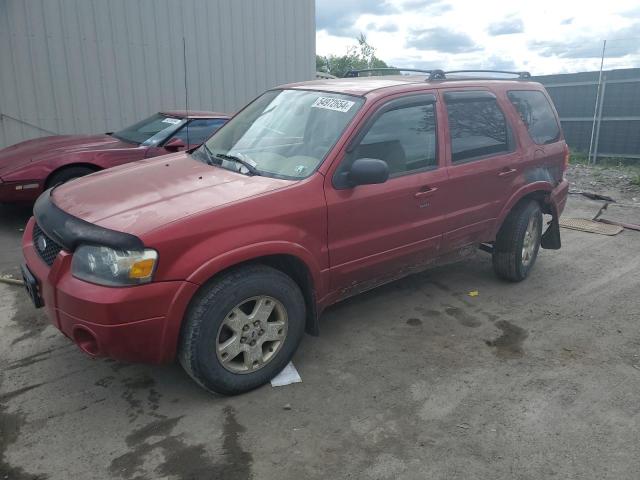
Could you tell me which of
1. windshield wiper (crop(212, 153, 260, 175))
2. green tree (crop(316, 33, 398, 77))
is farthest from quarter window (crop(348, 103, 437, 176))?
green tree (crop(316, 33, 398, 77))

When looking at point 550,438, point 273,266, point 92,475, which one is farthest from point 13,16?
point 550,438

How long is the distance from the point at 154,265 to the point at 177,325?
355 mm

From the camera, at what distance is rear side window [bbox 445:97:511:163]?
13.5 ft

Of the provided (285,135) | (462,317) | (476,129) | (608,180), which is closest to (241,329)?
(285,135)

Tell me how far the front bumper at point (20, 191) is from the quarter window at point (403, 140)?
4.21 metres

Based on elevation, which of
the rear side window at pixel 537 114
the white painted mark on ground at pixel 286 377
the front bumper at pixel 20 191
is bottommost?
the white painted mark on ground at pixel 286 377

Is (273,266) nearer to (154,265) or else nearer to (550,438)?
(154,265)

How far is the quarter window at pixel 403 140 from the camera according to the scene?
3600 mm

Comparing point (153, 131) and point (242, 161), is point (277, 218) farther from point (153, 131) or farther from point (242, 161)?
point (153, 131)

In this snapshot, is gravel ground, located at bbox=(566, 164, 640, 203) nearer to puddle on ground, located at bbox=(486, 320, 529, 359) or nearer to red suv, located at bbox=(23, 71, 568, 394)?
red suv, located at bbox=(23, 71, 568, 394)

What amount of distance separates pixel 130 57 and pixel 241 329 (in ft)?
25.9

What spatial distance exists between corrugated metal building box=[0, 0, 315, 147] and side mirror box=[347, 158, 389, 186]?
24.2 ft

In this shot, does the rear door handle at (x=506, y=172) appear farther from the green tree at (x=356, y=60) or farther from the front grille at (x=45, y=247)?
the green tree at (x=356, y=60)

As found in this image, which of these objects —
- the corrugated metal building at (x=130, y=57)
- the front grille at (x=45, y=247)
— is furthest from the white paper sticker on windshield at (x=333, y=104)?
the corrugated metal building at (x=130, y=57)
